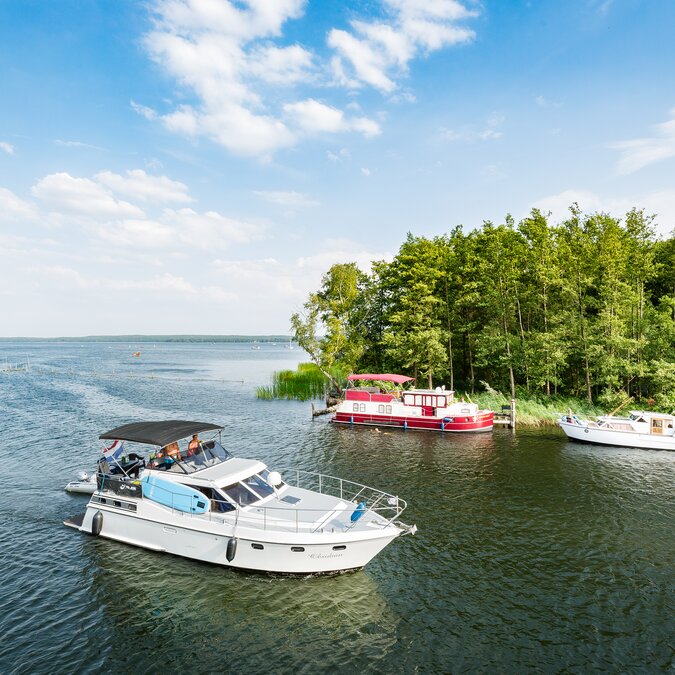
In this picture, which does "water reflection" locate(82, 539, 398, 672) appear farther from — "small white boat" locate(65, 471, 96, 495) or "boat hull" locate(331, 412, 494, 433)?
"boat hull" locate(331, 412, 494, 433)

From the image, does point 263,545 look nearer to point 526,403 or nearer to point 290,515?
point 290,515

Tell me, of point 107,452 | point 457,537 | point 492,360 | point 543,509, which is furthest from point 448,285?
point 107,452

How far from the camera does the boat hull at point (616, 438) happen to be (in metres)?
32.2

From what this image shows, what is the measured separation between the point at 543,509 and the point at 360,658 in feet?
44.1

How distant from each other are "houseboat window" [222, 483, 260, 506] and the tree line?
3305 cm

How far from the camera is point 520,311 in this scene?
47344 mm

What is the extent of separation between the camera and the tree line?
40.7 m

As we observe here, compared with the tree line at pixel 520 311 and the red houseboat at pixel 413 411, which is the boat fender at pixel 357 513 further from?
the tree line at pixel 520 311

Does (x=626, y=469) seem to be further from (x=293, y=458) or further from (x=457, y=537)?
(x=293, y=458)

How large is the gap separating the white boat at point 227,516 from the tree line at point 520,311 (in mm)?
31957

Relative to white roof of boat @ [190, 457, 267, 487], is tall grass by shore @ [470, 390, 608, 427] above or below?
below

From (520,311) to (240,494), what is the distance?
3943cm

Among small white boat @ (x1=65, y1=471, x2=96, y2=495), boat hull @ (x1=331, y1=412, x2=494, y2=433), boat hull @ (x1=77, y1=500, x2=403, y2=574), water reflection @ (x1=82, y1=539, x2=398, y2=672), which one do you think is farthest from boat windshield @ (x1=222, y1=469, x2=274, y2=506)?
boat hull @ (x1=331, y1=412, x2=494, y2=433)

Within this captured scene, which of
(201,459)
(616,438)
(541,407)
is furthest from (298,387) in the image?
(201,459)
